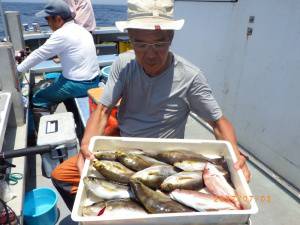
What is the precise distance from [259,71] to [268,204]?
1589 mm

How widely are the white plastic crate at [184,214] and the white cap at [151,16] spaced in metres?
0.68

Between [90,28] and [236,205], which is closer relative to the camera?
[236,205]

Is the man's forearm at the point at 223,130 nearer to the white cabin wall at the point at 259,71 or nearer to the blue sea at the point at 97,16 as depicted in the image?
the blue sea at the point at 97,16

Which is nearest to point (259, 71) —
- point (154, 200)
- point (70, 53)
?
point (70, 53)

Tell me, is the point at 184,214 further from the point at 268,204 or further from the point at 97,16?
the point at 97,16

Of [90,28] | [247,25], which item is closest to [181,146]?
[247,25]

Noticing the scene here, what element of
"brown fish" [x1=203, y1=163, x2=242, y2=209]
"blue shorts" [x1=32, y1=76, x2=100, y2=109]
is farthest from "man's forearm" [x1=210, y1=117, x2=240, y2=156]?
"blue shorts" [x1=32, y1=76, x2=100, y2=109]

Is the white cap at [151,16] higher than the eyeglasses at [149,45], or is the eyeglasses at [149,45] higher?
the white cap at [151,16]

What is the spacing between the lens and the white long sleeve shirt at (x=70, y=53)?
407cm

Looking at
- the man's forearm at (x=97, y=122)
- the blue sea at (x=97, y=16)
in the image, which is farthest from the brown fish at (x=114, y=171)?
the blue sea at (x=97, y=16)

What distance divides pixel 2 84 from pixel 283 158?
10.7 feet

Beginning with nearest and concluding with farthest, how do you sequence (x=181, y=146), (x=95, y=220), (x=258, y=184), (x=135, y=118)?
(x=95, y=220), (x=181, y=146), (x=135, y=118), (x=258, y=184)

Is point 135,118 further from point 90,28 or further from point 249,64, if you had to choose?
→ point 90,28

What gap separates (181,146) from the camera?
1.66m
